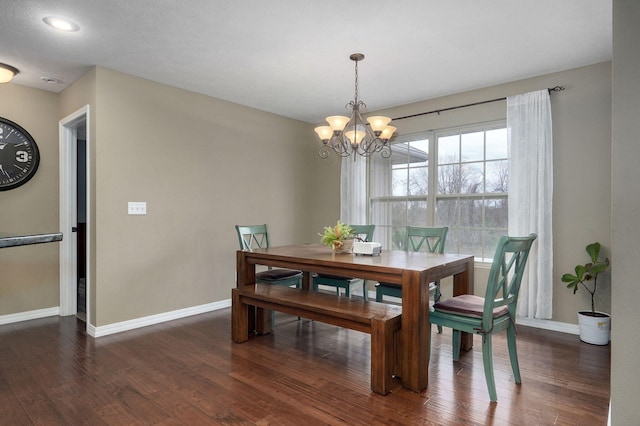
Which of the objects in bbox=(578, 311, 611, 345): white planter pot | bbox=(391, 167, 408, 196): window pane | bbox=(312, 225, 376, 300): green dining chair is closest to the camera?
bbox=(578, 311, 611, 345): white planter pot

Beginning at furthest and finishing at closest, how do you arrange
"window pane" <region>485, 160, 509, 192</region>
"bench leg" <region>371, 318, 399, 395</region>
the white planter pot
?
"window pane" <region>485, 160, 509, 192</region> < the white planter pot < "bench leg" <region>371, 318, 399, 395</region>

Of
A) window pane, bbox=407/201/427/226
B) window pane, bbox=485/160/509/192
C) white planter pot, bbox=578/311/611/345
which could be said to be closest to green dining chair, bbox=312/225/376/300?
window pane, bbox=407/201/427/226

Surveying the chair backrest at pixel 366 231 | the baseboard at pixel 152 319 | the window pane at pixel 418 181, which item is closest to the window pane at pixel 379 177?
the window pane at pixel 418 181

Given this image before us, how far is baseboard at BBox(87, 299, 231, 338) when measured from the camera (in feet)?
11.3

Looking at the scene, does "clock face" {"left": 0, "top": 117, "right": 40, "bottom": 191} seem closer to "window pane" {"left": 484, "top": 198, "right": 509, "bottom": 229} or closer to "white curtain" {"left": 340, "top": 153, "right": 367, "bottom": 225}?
"white curtain" {"left": 340, "top": 153, "right": 367, "bottom": 225}

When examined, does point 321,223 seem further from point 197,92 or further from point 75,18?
point 75,18

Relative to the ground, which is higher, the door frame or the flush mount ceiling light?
the flush mount ceiling light

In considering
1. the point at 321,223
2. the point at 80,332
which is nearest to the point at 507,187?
the point at 321,223

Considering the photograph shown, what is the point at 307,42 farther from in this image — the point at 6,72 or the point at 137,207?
the point at 6,72

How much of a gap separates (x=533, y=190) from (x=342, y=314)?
2428 millimetres

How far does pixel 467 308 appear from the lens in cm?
236

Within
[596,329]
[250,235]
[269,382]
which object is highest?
[250,235]

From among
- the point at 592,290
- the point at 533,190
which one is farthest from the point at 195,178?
the point at 592,290

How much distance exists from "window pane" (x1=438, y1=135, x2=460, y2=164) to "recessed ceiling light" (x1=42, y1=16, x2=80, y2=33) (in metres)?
3.77
